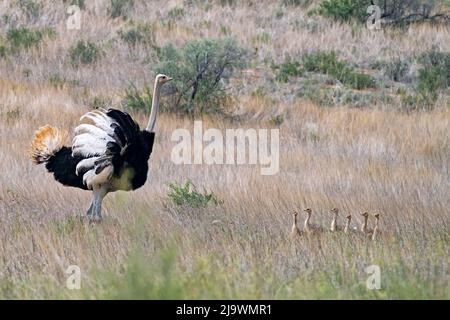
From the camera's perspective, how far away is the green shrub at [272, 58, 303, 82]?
1878 centimetres

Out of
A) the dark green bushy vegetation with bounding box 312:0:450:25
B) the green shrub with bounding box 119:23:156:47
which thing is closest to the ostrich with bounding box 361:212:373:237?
the green shrub with bounding box 119:23:156:47

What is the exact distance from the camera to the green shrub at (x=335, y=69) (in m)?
18.8

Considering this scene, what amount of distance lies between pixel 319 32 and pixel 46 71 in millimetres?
6519

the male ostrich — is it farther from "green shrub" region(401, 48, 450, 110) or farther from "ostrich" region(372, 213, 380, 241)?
"green shrub" region(401, 48, 450, 110)

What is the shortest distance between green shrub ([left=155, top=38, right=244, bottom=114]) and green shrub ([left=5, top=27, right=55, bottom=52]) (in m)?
3.04

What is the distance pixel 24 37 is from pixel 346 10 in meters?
7.35

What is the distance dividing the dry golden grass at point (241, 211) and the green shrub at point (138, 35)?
7.04 ft

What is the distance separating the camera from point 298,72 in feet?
62.7

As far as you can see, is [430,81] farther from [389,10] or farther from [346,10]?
[389,10]

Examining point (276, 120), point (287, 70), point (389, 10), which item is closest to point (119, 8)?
point (389, 10)

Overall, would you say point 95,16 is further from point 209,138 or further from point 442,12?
point 209,138

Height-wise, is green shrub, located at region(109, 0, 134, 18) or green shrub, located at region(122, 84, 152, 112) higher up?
green shrub, located at region(109, 0, 134, 18)

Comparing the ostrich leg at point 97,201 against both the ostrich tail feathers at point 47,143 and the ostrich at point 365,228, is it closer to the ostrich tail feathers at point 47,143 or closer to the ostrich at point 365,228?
the ostrich tail feathers at point 47,143

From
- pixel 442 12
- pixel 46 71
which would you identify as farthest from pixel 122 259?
pixel 442 12
